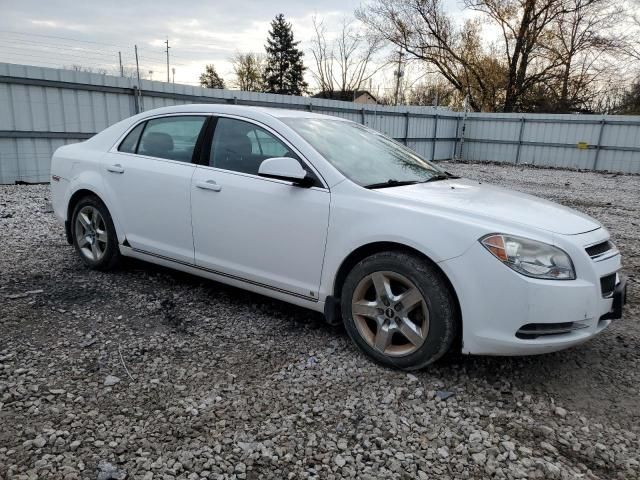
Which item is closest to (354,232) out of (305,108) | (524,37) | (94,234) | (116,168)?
(116,168)

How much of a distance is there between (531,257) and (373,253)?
2.98ft

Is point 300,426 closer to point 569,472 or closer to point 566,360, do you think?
point 569,472

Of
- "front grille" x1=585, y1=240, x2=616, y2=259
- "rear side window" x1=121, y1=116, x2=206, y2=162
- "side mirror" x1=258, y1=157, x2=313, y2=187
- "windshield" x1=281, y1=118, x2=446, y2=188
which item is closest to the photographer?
"front grille" x1=585, y1=240, x2=616, y2=259

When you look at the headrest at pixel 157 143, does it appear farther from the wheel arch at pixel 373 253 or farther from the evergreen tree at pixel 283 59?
the evergreen tree at pixel 283 59

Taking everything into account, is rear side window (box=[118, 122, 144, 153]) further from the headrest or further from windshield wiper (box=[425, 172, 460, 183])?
windshield wiper (box=[425, 172, 460, 183])

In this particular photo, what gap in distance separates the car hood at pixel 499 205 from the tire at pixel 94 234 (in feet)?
8.72

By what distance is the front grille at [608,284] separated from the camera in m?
2.67

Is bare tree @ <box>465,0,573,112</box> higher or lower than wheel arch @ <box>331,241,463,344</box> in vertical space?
higher

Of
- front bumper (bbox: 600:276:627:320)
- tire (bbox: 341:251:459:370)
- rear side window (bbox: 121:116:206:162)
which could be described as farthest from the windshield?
front bumper (bbox: 600:276:627:320)

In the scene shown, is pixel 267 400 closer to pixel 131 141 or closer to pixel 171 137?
pixel 171 137

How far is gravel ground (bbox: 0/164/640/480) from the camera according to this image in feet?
7.07

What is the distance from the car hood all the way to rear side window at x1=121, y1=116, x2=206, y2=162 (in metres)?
1.70

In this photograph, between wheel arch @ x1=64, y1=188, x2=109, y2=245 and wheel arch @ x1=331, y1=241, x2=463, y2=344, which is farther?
wheel arch @ x1=64, y1=188, x2=109, y2=245

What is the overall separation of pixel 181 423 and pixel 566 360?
2452 mm
